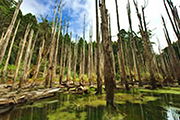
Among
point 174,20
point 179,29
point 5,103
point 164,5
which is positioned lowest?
point 5,103

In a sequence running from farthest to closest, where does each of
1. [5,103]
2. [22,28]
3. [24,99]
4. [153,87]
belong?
[22,28] → [153,87] → [24,99] → [5,103]

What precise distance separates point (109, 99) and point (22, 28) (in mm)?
23084

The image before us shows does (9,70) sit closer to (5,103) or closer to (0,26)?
(0,26)

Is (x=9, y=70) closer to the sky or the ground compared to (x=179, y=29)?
closer to the ground

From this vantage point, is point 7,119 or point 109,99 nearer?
point 7,119

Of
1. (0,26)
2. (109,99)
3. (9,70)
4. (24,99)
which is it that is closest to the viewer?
(109,99)

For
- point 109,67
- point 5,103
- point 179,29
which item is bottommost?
point 5,103

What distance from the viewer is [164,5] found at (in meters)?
11.3

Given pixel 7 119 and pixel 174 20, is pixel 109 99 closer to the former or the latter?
pixel 7 119

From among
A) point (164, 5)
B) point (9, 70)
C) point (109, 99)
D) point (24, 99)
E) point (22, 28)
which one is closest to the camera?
point (109, 99)

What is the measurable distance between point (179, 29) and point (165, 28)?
8.64 ft

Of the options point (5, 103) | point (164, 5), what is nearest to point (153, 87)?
point (5, 103)

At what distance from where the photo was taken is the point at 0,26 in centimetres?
1299

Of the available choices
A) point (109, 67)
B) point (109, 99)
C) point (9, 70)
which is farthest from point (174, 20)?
point (9, 70)
